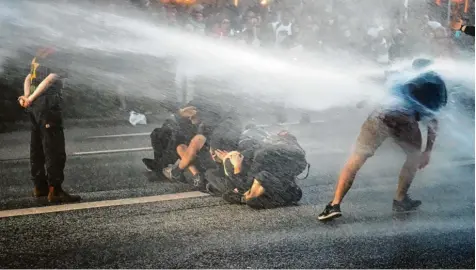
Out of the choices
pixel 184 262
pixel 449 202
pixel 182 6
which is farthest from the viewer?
pixel 449 202

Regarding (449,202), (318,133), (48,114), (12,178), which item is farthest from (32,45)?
(449,202)

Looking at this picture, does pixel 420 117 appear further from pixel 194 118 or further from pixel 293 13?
pixel 194 118

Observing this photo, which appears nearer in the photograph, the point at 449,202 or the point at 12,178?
the point at 12,178

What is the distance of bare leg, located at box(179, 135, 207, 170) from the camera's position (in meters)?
2.56

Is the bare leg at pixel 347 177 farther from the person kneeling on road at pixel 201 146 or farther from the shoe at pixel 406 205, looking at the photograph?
the person kneeling on road at pixel 201 146

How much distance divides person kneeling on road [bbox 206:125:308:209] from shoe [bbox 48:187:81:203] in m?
0.68

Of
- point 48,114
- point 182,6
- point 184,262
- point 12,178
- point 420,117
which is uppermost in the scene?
point 182,6

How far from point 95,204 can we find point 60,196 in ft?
0.58

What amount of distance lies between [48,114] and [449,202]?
2.19 m

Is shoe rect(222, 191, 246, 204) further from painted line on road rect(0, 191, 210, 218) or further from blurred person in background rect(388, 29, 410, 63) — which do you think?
blurred person in background rect(388, 29, 410, 63)

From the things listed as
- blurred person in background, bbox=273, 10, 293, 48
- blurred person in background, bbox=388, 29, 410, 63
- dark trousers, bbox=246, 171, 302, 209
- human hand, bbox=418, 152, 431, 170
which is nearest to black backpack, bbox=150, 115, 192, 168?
dark trousers, bbox=246, 171, 302, 209

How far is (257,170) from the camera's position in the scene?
2539mm

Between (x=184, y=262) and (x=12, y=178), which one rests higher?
(x=12, y=178)

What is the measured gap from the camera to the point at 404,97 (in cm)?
254
